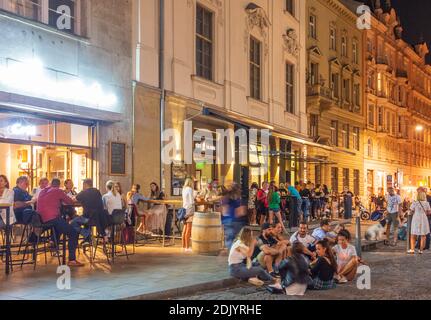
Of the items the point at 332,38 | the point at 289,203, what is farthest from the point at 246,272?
the point at 332,38

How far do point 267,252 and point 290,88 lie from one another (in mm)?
18236

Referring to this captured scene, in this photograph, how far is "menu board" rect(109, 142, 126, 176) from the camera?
14234mm

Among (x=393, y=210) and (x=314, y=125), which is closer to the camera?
(x=393, y=210)

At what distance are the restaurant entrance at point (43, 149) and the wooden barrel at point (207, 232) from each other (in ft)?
11.5

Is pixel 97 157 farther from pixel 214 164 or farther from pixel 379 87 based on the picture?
pixel 379 87

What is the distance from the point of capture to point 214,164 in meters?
20.0

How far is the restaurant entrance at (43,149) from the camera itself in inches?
468

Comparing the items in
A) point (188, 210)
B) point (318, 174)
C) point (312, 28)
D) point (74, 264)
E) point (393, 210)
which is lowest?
point (74, 264)

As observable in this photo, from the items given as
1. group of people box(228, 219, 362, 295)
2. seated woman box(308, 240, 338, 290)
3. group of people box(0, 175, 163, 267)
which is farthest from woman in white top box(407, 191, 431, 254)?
group of people box(0, 175, 163, 267)

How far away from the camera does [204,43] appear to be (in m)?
19.3

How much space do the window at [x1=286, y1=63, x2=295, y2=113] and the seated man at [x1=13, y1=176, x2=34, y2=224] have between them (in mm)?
17880

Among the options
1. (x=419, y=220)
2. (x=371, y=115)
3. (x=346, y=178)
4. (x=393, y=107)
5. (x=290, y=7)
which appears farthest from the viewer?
(x=393, y=107)

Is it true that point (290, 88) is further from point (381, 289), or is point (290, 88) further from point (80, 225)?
point (381, 289)

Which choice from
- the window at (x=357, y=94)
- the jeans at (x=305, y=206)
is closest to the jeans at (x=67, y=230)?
the jeans at (x=305, y=206)
